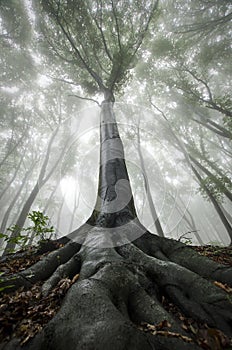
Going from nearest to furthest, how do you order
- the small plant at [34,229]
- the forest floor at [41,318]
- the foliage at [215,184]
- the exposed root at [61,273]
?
the forest floor at [41,318]
the exposed root at [61,273]
the small plant at [34,229]
the foliage at [215,184]

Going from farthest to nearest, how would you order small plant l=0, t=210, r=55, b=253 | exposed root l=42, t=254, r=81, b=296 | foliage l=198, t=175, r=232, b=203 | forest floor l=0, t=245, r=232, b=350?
foliage l=198, t=175, r=232, b=203 < small plant l=0, t=210, r=55, b=253 < exposed root l=42, t=254, r=81, b=296 < forest floor l=0, t=245, r=232, b=350

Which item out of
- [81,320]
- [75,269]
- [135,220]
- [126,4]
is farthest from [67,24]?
[81,320]

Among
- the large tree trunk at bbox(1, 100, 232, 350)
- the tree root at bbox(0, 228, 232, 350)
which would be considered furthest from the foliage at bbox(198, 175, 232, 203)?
the tree root at bbox(0, 228, 232, 350)

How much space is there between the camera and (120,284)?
5.30 ft

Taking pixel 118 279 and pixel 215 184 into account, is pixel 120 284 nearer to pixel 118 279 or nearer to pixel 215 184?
pixel 118 279

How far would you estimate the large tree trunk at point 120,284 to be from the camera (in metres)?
1.10

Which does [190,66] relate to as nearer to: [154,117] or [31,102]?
[154,117]

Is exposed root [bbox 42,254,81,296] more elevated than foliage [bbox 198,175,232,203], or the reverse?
foliage [bbox 198,175,232,203]

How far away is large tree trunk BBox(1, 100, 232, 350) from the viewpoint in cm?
110

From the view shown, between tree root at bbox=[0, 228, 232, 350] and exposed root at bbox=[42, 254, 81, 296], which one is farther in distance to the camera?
exposed root at bbox=[42, 254, 81, 296]

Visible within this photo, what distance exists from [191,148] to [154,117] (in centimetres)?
439

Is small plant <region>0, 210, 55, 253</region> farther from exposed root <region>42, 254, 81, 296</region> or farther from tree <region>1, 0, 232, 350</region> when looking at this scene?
exposed root <region>42, 254, 81, 296</region>

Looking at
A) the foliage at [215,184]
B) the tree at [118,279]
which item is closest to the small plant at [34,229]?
the tree at [118,279]

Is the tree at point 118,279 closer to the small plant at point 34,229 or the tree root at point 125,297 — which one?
the tree root at point 125,297
